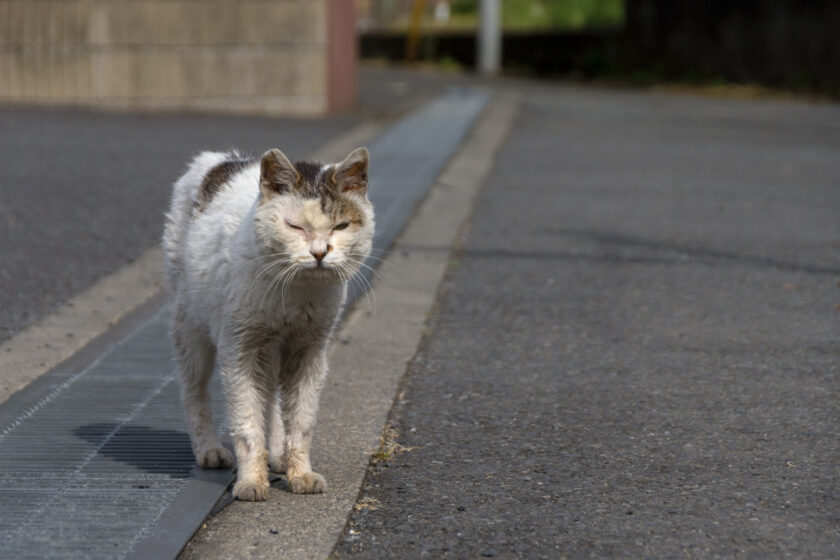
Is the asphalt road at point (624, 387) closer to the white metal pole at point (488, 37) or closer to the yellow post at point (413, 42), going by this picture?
the white metal pole at point (488, 37)

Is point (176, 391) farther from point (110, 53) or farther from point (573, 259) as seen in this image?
point (110, 53)

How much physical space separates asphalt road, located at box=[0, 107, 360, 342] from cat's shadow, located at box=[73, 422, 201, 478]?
4.41ft

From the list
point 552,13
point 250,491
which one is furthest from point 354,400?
point 552,13

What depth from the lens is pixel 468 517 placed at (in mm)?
3719

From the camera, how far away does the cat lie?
3.72 metres

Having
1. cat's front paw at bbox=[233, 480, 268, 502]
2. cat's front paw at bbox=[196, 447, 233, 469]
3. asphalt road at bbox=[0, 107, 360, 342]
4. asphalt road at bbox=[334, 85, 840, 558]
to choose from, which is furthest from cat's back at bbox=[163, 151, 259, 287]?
asphalt road at bbox=[0, 107, 360, 342]

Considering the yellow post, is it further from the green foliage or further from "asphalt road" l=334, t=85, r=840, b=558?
"asphalt road" l=334, t=85, r=840, b=558

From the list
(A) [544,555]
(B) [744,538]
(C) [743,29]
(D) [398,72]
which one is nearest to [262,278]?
(A) [544,555]

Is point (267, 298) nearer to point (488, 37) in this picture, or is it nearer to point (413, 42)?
point (488, 37)

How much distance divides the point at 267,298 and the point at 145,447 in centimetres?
86

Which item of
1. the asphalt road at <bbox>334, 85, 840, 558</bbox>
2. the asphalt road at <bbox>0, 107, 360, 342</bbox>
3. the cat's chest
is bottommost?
the asphalt road at <bbox>334, 85, 840, 558</bbox>

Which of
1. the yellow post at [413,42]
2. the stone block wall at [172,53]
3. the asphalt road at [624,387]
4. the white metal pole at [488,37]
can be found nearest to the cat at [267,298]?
the asphalt road at [624,387]

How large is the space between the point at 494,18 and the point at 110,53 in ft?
39.4

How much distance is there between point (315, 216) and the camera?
3.70 meters
